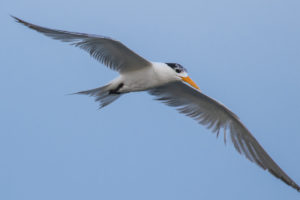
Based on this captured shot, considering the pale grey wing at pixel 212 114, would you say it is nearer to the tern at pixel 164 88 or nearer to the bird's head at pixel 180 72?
the tern at pixel 164 88

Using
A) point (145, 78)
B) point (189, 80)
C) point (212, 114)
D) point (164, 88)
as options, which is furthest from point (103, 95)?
point (212, 114)

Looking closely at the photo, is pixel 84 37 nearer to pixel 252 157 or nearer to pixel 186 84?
pixel 186 84

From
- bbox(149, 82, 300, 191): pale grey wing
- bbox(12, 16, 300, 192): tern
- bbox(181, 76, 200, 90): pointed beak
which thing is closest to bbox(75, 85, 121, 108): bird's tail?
bbox(12, 16, 300, 192): tern

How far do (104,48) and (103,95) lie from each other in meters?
0.79

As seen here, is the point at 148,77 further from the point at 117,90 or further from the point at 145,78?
the point at 117,90

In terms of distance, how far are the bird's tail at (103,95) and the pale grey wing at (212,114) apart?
0.74 metres

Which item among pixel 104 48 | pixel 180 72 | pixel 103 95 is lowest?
pixel 103 95

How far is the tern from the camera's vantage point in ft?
21.7

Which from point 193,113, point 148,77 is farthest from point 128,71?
point 193,113

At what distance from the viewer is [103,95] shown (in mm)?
7258

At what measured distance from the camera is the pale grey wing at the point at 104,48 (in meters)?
6.21

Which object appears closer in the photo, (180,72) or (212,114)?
(180,72)

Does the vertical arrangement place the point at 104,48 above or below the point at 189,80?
above

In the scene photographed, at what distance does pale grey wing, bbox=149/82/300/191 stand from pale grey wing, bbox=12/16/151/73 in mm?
913
